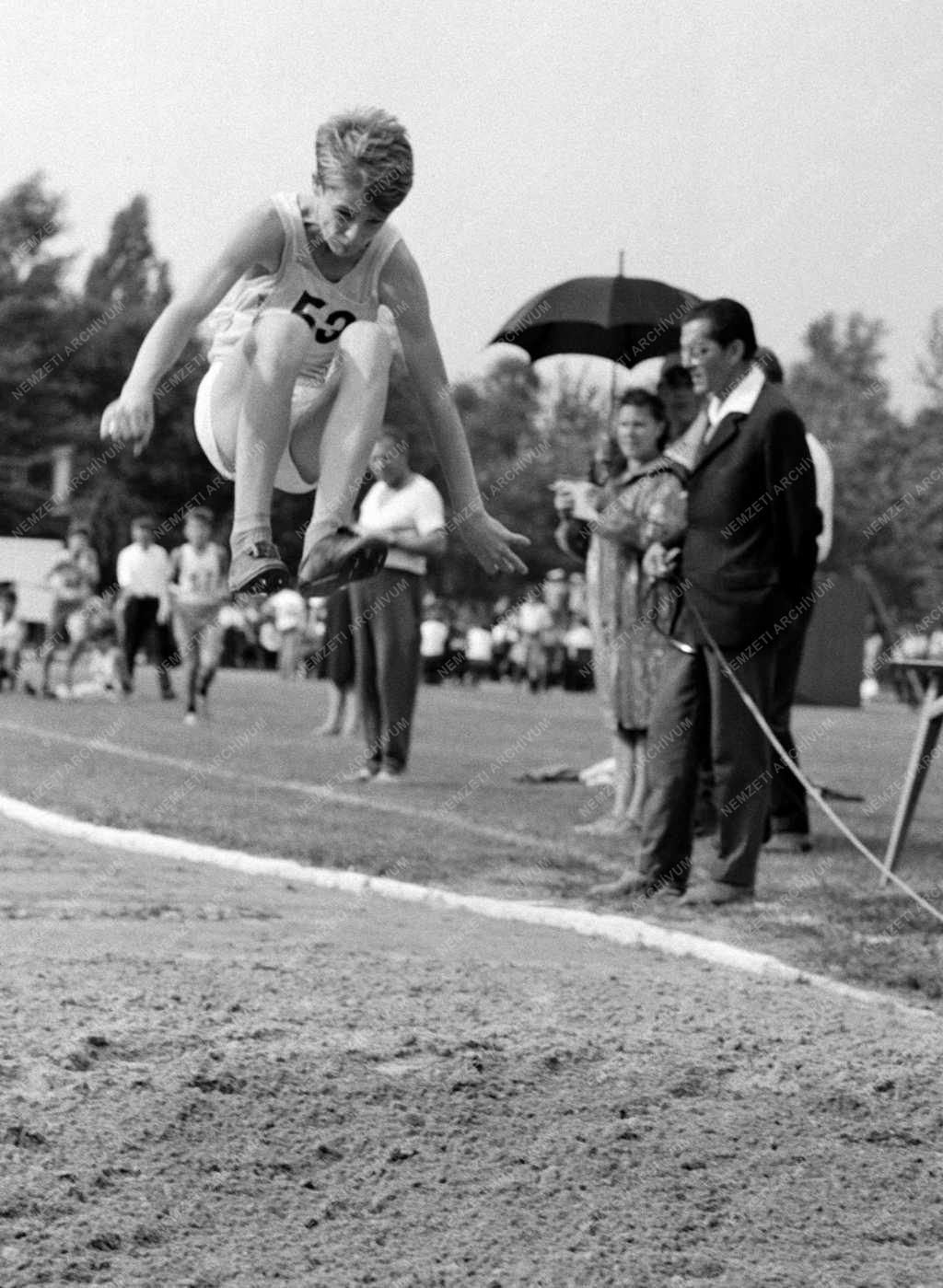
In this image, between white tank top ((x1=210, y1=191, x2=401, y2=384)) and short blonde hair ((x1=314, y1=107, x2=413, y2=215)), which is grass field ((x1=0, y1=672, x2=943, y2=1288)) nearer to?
white tank top ((x1=210, y1=191, x2=401, y2=384))

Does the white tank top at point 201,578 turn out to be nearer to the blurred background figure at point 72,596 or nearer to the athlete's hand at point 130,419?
the blurred background figure at point 72,596

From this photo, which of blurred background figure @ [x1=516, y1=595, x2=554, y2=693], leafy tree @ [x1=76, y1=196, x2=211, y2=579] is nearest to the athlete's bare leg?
leafy tree @ [x1=76, y1=196, x2=211, y2=579]

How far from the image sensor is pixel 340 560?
15.5ft

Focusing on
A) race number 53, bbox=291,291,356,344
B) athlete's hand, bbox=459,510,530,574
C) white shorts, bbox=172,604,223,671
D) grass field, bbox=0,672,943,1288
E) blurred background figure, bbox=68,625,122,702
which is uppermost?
race number 53, bbox=291,291,356,344

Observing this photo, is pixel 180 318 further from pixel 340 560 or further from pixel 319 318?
pixel 340 560

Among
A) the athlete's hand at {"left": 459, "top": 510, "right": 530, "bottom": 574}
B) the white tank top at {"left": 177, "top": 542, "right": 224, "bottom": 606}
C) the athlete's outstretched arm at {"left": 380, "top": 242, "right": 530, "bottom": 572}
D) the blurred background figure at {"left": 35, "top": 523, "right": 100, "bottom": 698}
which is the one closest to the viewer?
the athlete's outstretched arm at {"left": 380, "top": 242, "right": 530, "bottom": 572}

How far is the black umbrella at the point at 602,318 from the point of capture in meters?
8.91

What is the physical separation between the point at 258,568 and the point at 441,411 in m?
0.74

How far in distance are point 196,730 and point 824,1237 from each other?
14.3m

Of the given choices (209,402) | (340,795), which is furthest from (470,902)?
(340,795)

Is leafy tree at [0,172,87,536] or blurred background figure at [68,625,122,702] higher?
leafy tree at [0,172,87,536]

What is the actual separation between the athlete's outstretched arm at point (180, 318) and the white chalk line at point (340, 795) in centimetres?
567

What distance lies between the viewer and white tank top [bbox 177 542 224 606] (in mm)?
13453

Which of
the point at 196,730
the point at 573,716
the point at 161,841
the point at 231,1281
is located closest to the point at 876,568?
the point at 573,716
